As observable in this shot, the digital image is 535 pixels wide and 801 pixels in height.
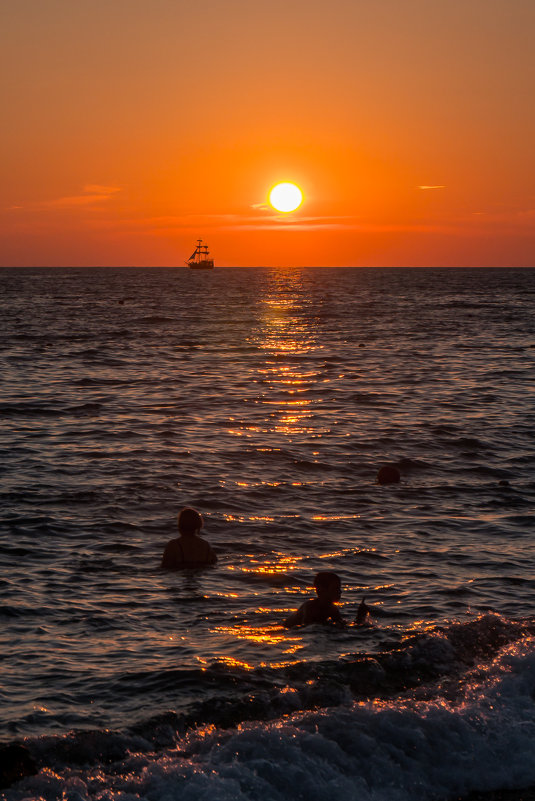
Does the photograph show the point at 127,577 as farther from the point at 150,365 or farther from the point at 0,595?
the point at 150,365

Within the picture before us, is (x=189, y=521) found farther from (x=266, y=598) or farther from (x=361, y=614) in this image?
(x=361, y=614)

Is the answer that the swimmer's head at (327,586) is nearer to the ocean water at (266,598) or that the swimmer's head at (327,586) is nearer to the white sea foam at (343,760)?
the ocean water at (266,598)

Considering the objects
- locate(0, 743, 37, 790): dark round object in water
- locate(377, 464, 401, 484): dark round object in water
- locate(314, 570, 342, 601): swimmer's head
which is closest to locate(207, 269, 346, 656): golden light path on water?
locate(314, 570, 342, 601): swimmer's head

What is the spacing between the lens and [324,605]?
1177 centimetres

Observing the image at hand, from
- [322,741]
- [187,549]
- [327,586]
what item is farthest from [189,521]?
[322,741]

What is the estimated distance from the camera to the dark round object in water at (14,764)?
316 inches

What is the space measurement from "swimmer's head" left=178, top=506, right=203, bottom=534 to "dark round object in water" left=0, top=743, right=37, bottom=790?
19.7 feet

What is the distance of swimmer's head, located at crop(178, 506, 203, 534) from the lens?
1409cm

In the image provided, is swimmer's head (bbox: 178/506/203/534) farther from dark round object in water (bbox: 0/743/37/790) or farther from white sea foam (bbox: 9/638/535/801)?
dark round object in water (bbox: 0/743/37/790)

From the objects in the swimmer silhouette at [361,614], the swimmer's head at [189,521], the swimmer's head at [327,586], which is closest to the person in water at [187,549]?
the swimmer's head at [189,521]

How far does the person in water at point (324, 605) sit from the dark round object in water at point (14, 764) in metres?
4.41

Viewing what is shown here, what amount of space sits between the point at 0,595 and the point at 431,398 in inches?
914

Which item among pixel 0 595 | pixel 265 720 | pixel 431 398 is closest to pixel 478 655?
pixel 265 720

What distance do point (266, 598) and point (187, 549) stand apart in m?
1.80
